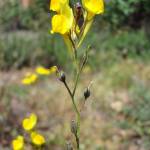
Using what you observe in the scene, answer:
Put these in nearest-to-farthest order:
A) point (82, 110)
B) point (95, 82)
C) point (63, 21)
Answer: point (63, 21)
point (82, 110)
point (95, 82)

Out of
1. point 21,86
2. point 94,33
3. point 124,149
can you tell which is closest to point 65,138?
point 124,149

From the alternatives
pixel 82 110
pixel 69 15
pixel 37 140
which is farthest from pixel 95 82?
pixel 69 15

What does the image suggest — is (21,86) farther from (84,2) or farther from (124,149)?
(84,2)

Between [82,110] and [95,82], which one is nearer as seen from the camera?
[82,110]

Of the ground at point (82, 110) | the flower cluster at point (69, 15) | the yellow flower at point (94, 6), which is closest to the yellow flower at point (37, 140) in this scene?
the flower cluster at point (69, 15)

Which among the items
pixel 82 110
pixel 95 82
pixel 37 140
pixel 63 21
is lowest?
pixel 95 82

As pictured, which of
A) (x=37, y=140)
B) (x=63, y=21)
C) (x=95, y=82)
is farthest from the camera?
(x=95, y=82)

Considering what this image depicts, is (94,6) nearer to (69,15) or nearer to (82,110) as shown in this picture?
(69,15)
